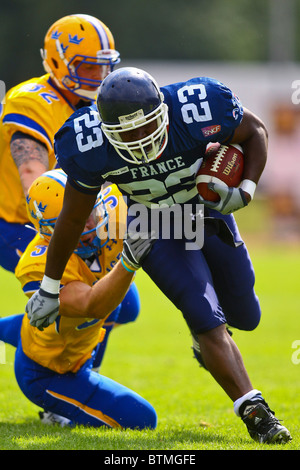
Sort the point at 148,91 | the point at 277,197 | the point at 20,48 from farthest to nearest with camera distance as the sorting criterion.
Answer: the point at 20,48 < the point at 277,197 < the point at 148,91

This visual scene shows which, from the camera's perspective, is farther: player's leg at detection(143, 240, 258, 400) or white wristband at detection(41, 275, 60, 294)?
white wristband at detection(41, 275, 60, 294)

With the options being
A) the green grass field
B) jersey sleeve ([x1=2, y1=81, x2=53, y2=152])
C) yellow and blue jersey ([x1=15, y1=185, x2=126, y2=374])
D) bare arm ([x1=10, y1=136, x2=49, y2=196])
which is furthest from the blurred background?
yellow and blue jersey ([x1=15, y1=185, x2=126, y2=374])

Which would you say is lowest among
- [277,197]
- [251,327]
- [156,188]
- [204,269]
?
[277,197]

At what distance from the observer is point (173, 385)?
5.19m

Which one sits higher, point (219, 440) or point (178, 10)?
point (219, 440)

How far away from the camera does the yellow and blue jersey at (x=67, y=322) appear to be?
3.77 metres

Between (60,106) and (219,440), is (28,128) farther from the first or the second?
(219,440)

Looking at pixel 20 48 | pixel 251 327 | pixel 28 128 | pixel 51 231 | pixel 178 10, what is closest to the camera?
pixel 51 231

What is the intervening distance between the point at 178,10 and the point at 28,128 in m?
20.7

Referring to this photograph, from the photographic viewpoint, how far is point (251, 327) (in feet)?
13.5

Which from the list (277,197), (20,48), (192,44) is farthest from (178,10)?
(277,197)

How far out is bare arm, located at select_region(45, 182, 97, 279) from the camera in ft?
11.3

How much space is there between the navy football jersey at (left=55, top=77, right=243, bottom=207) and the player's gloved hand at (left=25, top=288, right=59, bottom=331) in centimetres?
53

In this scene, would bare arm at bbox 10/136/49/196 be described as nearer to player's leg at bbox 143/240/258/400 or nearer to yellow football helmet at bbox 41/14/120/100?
yellow football helmet at bbox 41/14/120/100
